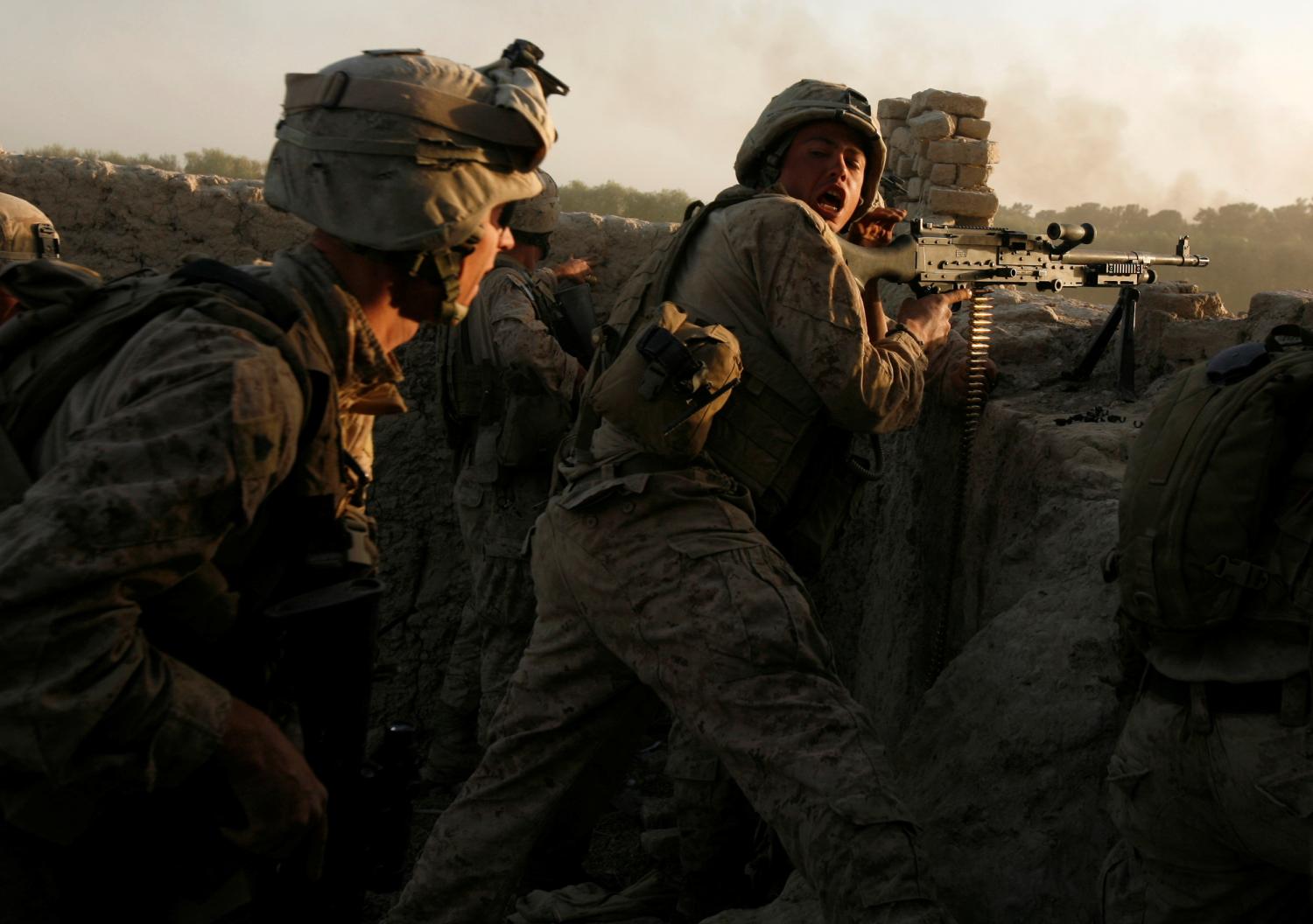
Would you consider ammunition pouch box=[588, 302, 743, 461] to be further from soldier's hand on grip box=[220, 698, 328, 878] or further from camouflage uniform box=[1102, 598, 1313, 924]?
soldier's hand on grip box=[220, 698, 328, 878]

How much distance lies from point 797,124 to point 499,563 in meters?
2.40

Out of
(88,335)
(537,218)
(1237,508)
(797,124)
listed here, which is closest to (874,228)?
(797,124)

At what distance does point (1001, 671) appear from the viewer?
2.82 m

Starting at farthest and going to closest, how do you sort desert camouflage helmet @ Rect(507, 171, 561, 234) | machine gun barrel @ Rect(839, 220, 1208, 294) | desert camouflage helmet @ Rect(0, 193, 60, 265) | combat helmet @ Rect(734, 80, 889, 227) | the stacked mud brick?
1. the stacked mud brick
2. desert camouflage helmet @ Rect(507, 171, 561, 234)
3. desert camouflage helmet @ Rect(0, 193, 60, 265)
4. machine gun barrel @ Rect(839, 220, 1208, 294)
5. combat helmet @ Rect(734, 80, 889, 227)

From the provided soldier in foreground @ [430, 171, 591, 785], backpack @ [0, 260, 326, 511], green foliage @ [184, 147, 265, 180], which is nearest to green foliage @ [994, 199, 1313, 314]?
green foliage @ [184, 147, 265, 180]

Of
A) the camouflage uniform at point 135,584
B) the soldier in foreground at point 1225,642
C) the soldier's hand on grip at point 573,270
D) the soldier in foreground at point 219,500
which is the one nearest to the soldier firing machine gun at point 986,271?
the soldier in foreground at point 1225,642

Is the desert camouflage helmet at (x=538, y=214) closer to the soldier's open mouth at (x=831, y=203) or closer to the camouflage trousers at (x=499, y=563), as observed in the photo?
the camouflage trousers at (x=499, y=563)

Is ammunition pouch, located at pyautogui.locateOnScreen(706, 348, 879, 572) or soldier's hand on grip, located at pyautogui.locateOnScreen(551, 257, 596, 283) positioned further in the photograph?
soldier's hand on grip, located at pyautogui.locateOnScreen(551, 257, 596, 283)

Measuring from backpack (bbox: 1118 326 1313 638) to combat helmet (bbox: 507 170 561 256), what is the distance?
344 centimetres

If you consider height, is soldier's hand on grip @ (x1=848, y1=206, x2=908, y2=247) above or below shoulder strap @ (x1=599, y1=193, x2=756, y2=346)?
above

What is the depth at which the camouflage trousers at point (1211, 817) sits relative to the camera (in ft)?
5.79

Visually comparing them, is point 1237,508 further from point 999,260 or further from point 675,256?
point 999,260

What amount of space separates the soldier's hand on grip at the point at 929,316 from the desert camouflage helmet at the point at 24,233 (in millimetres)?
2773

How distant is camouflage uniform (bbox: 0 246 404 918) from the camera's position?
1.33 metres
